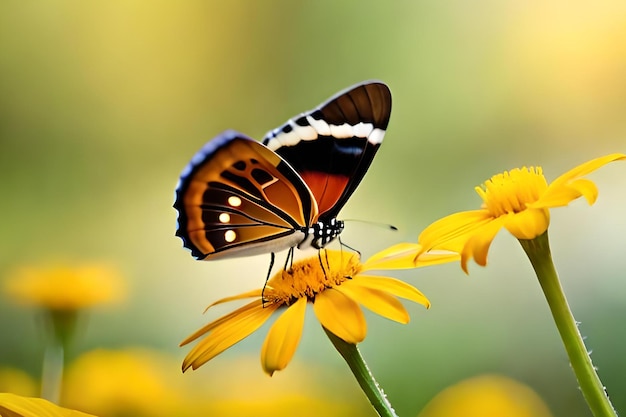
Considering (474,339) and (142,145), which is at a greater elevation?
(142,145)

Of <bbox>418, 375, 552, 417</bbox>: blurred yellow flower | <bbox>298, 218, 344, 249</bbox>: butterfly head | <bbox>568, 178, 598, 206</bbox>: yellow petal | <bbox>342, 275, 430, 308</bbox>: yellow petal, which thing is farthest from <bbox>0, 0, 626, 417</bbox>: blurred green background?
<bbox>568, 178, 598, 206</bbox>: yellow petal

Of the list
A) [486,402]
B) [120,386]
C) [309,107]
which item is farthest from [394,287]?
[309,107]

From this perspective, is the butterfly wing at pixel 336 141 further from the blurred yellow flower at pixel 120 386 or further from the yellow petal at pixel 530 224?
the blurred yellow flower at pixel 120 386

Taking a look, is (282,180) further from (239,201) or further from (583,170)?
(583,170)

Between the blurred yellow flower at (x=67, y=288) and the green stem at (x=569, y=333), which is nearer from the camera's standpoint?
the green stem at (x=569, y=333)

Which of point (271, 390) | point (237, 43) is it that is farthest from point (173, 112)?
point (271, 390)

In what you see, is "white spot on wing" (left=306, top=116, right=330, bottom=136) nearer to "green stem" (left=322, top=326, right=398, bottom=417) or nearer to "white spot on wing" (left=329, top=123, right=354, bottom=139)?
"white spot on wing" (left=329, top=123, right=354, bottom=139)

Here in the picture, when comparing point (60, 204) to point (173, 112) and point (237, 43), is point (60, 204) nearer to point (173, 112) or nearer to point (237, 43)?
point (173, 112)

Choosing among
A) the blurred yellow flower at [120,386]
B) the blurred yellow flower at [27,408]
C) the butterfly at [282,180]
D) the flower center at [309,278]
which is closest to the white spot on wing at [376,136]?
the butterfly at [282,180]
